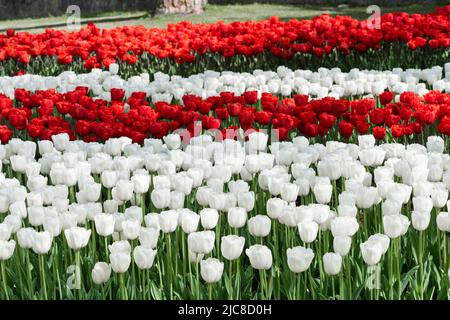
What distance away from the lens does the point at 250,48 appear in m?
10.5

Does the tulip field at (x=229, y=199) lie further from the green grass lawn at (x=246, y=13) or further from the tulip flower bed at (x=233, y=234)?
the green grass lawn at (x=246, y=13)

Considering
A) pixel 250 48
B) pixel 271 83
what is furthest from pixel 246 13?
pixel 271 83

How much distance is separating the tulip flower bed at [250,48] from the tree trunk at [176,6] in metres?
8.17

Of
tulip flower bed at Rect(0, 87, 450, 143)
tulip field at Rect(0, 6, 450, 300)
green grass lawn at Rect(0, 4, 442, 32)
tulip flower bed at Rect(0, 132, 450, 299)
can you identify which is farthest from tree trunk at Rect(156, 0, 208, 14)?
tulip flower bed at Rect(0, 132, 450, 299)

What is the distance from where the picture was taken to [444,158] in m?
4.88

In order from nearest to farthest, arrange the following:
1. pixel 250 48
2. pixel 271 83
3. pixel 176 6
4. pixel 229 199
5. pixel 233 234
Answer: pixel 229 199
pixel 233 234
pixel 271 83
pixel 250 48
pixel 176 6

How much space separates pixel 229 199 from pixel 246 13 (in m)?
17.2

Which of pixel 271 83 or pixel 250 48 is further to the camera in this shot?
pixel 250 48

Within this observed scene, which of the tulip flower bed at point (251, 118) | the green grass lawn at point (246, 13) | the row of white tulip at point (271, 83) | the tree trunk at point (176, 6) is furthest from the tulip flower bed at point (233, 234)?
the tree trunk at point (176, 6)

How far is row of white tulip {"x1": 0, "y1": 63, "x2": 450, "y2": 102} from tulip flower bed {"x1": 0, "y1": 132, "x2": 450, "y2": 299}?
264 centimetres

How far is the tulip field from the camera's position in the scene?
3844 mm

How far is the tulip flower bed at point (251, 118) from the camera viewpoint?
5926mm

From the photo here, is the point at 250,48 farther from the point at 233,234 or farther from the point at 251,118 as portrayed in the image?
the point at 233,234

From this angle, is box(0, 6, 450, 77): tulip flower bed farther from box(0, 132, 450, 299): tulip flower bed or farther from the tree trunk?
the tree trunk
